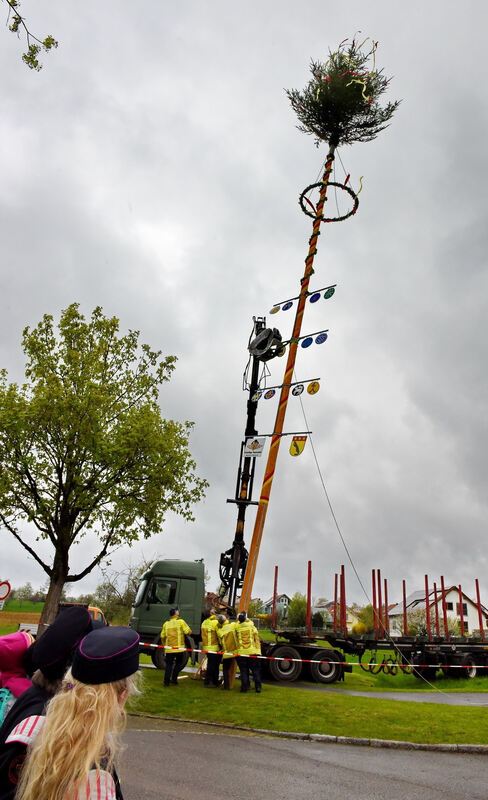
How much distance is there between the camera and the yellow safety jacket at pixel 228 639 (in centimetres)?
1252

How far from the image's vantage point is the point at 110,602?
39094 mm

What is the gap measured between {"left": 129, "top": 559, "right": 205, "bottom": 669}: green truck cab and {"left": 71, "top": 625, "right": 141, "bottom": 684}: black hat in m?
14.5

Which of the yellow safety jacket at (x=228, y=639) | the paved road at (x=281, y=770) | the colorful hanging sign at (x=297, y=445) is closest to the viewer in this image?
the paved road at (x=281, y=770)

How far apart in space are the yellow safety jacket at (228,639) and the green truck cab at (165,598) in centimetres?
293

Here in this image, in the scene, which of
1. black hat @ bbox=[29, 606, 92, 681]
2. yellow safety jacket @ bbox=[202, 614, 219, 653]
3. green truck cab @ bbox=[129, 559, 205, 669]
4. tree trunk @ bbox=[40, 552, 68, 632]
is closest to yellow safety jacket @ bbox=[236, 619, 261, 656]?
yellow safety jacket @ bbox=[202, 614, 219, 653]

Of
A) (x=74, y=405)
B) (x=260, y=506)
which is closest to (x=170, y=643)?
(x=260, y=506)

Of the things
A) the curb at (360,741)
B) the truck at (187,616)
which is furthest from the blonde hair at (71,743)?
the truck at (187,616)

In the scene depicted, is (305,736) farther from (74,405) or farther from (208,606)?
(74,405)

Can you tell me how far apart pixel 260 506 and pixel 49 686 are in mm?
12518

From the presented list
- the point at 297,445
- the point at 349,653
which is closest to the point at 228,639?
the point at 297,445

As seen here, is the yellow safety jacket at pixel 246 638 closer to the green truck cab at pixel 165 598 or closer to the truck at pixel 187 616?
the truck at pixel 187 616

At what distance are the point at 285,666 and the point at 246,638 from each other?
3326 millimetres

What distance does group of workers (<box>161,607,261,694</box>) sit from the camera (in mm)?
12328

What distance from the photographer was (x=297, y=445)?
14.6 meters
